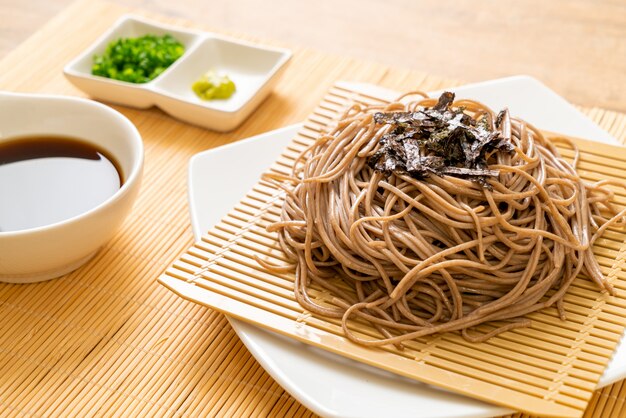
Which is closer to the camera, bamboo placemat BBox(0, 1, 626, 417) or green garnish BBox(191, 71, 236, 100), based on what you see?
bamboo placemat BBox(0, 1, 626, 417)

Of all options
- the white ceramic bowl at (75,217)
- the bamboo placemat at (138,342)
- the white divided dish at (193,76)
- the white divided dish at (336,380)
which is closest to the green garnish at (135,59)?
the white divided dish at (193,76)

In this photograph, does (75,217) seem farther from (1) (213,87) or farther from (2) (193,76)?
(2) (193,76)

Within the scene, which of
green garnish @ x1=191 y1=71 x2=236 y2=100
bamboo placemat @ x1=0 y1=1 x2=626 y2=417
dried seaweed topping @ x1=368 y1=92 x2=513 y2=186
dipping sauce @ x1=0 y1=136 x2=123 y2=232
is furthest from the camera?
green garnish @ x1=191 y1=71 x2=236 y2=100

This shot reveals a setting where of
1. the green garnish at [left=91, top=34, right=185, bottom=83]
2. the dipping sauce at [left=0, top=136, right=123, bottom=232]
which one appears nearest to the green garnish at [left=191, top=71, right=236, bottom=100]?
the green garnish at [left=91, top=34, right=185, bottom=83]

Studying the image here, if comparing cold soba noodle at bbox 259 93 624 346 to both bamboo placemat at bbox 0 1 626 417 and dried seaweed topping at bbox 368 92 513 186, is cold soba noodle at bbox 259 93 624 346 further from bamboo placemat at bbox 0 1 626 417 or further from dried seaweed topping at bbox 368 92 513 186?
bamboo placemat at bbox 0 1 626 417

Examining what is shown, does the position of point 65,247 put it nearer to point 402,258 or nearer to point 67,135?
point 67,135

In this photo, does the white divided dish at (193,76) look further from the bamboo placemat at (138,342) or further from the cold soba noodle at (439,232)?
the cold soba noodle at (439,232)
